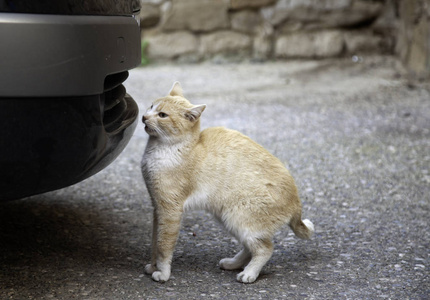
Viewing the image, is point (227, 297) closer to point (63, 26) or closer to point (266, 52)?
point (63, 26)

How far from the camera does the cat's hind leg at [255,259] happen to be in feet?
7.72

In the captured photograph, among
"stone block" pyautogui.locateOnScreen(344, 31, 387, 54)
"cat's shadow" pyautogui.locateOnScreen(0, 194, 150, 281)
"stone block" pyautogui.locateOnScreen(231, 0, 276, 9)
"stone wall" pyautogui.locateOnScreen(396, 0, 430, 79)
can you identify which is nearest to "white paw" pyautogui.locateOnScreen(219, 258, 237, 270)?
"cat's shadow" pyautogui.locateOnScreen(0, 194, 150, 281)

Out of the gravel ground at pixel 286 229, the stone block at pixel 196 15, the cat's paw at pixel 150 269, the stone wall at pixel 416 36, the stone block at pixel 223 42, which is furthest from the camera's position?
the stone block at pixel 223 42

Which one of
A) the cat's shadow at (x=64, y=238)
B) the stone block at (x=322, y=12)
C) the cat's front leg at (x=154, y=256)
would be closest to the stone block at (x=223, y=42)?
the stone block at (x=322, y=12)

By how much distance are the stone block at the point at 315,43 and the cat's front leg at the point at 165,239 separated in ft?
20.7

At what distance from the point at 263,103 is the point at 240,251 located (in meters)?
3.83

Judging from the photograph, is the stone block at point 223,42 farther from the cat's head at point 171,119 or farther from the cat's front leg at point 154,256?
the cat's front leg at point 154,256

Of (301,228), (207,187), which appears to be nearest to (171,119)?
(207,187)

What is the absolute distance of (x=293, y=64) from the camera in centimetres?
816

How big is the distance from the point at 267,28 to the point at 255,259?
6385 millimetres

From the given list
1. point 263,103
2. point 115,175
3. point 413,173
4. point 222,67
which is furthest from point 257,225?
point 222,67

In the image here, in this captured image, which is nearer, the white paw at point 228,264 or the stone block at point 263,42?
the white paw at point 228,264

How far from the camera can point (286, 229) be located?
2.98 metres

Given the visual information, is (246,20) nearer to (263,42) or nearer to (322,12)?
(263,42)
